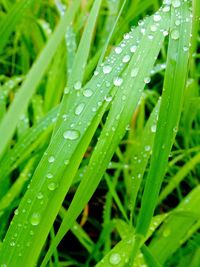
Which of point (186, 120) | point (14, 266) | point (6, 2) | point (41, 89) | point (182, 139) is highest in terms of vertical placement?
point (6, 2)

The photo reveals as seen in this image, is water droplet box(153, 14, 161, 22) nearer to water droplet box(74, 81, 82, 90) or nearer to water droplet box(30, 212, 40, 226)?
water droplet box(74, 81, 82, 90)

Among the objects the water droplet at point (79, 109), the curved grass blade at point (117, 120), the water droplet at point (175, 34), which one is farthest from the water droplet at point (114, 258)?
the water droplet at point (175, 34)

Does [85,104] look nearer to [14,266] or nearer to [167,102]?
[167,102]

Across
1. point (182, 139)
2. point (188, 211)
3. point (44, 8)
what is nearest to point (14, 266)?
point (188, 211)

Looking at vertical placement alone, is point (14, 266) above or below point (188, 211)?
above

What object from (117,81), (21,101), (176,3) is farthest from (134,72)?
(21,101)

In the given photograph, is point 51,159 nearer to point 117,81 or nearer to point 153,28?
point 117,81
